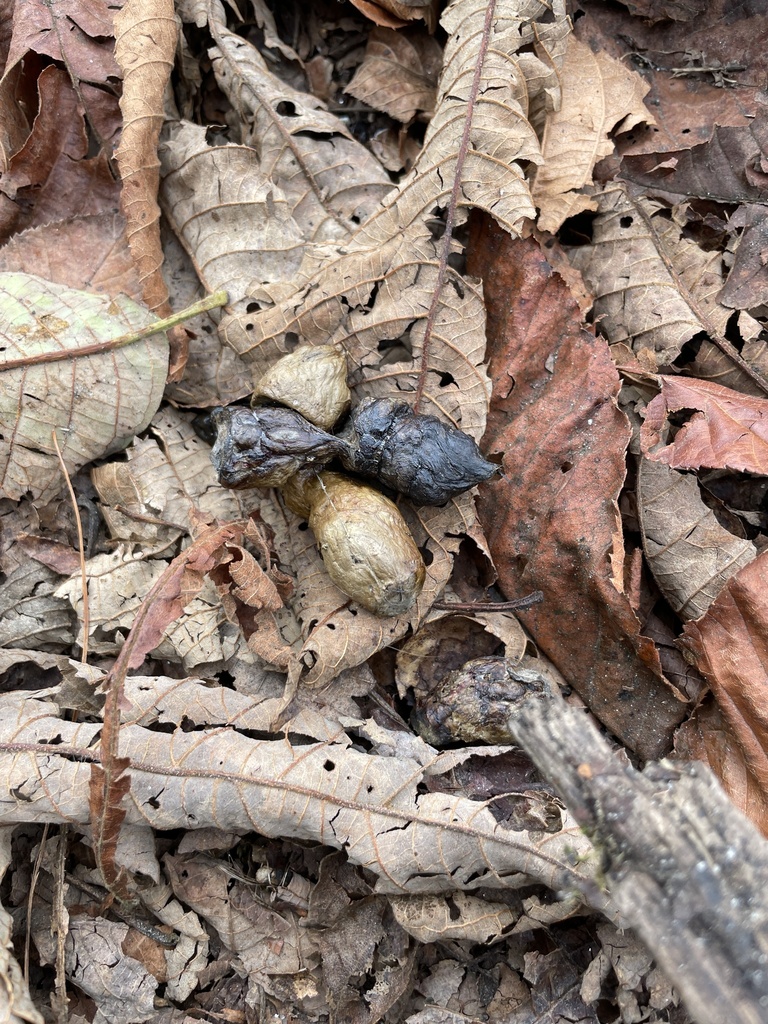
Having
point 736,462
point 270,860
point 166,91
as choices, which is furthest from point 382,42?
point 270,860

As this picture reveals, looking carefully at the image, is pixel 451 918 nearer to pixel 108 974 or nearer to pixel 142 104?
pixel 108 974

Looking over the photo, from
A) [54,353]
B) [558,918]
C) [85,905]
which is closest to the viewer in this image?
[558,918]

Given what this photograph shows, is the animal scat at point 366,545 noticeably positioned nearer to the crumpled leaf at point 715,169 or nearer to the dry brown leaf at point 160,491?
the dry brown leaf at point 160,491

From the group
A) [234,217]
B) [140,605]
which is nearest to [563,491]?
[140,605]

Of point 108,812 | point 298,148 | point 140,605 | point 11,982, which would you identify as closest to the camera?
point 11,982

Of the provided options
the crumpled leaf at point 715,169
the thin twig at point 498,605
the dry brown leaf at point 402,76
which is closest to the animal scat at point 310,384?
the thin twig at point 498,605

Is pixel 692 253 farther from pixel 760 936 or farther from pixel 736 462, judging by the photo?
pixel 760 936
